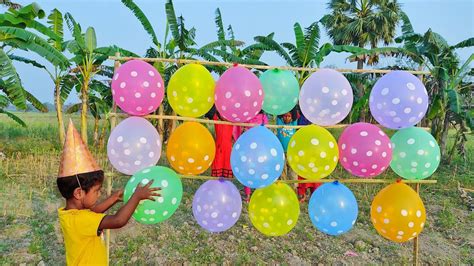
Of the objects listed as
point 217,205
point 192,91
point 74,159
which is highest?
point 192,91

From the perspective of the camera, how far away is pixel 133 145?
3422 mm

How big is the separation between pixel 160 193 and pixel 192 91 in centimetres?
89

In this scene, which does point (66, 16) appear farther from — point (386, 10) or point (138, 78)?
point (386, 10)

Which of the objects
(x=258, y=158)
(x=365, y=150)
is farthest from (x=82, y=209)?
(x=365, y=150)

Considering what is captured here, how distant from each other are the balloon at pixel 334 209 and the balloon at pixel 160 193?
1247 millimetres

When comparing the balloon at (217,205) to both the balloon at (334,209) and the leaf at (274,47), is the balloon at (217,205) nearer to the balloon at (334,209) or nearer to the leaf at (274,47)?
the balloon at (334,209)

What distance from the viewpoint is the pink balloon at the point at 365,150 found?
11.2 feet

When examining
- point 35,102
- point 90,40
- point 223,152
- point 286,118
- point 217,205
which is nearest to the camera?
point 217,205

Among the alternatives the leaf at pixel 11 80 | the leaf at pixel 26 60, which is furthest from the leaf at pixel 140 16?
the leaf at pixel 11 80

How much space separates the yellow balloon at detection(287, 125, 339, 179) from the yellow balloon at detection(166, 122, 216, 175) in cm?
73

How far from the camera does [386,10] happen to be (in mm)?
18141

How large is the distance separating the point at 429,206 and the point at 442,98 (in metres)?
3.05

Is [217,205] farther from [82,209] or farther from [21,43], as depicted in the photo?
[21,43]

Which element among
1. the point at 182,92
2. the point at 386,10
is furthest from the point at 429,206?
the point at 386,10
